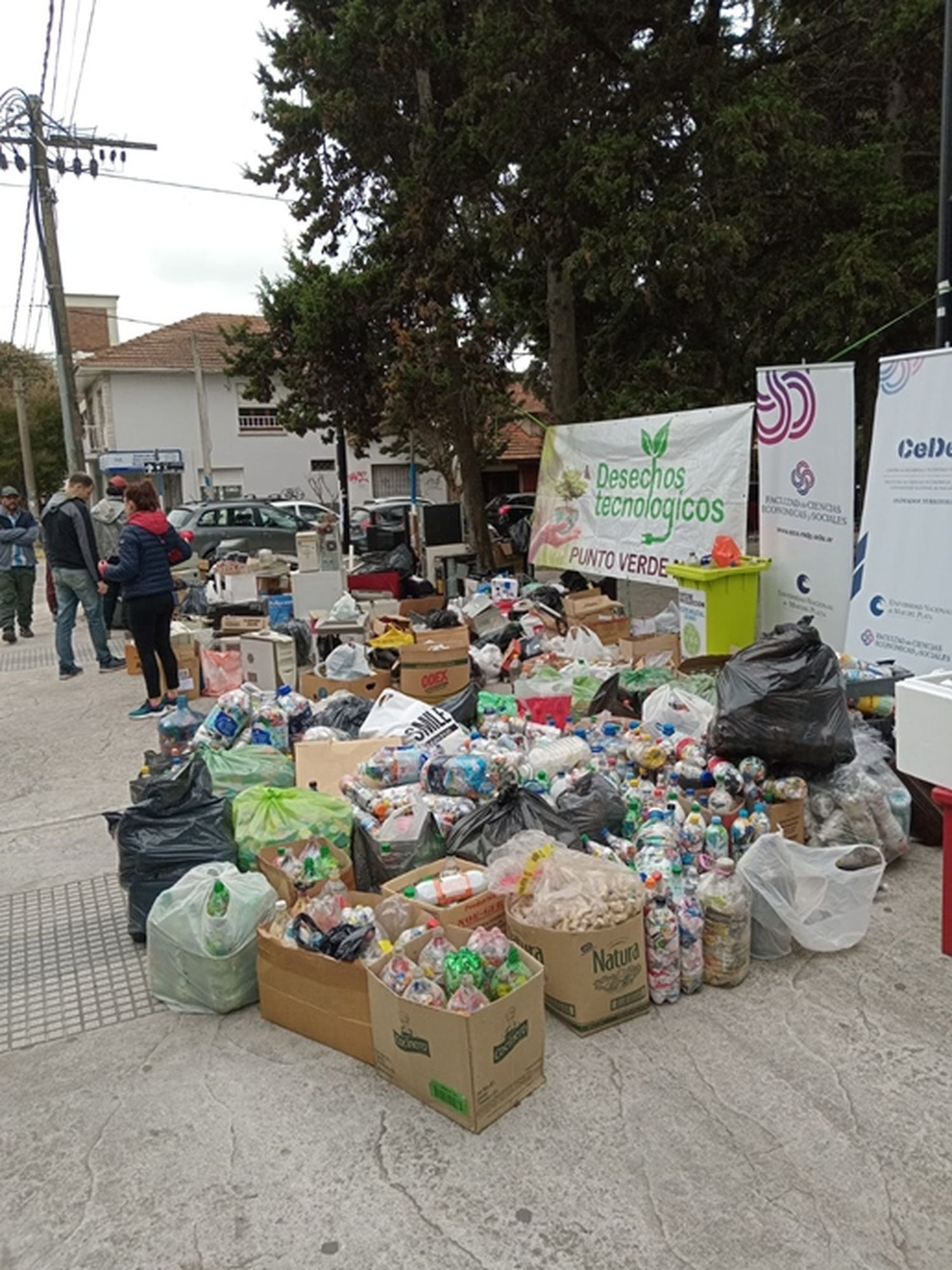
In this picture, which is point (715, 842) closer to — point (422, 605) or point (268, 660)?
point (268, 660)

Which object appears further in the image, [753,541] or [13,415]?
[13,415]

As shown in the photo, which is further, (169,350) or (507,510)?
(169,350)

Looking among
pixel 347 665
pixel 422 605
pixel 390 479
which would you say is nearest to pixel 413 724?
pixel 347 665

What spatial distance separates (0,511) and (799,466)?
8.02m

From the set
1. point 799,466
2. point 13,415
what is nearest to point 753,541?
point 799,466

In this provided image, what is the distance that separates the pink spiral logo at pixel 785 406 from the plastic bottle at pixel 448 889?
442cm

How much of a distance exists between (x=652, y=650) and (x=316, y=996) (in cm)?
428

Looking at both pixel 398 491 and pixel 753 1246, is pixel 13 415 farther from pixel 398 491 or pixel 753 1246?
pixel 753 1246

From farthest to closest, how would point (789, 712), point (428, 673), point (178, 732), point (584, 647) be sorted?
point (584, 647) < point (428, 673) < point (178, 732) < point (789, 712)

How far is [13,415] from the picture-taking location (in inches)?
1663

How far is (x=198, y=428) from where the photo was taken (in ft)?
106

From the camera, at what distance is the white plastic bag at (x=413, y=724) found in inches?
195

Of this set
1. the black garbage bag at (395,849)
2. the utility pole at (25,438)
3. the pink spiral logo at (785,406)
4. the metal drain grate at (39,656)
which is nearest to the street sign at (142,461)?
the utility pole at (25,438)

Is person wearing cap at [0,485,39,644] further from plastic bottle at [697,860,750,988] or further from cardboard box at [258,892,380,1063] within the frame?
plastic bottle at [697,860,750,988]
